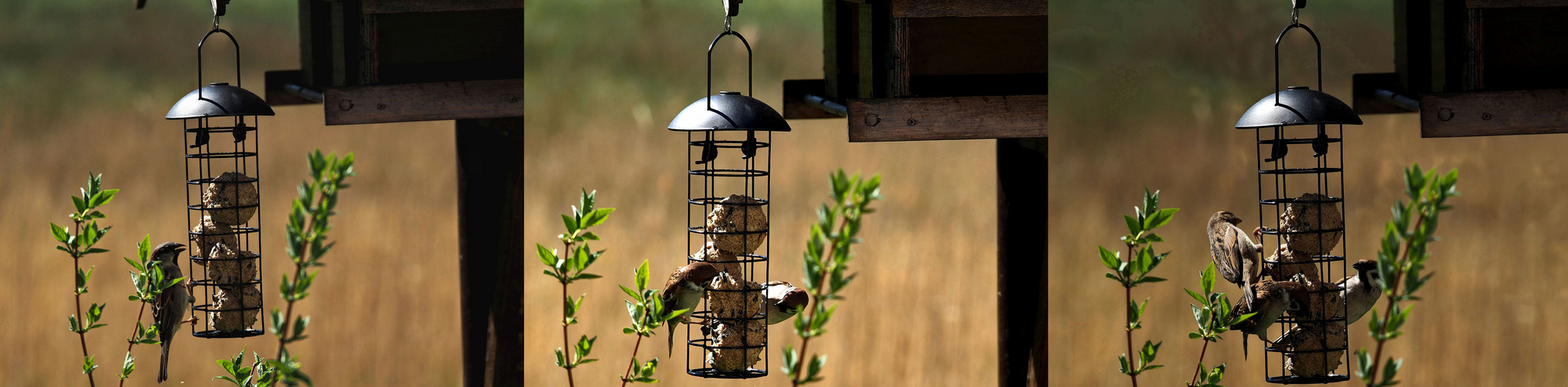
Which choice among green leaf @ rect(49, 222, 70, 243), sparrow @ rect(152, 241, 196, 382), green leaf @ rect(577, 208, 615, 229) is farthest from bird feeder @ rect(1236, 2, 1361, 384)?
green leaf @ rect(49, 222, 70, 243)

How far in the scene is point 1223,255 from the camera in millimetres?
2285

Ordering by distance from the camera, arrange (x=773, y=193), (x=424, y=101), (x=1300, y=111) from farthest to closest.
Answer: (x=773, y=193) → (x=424, y=101) → (x=1300, y=111)

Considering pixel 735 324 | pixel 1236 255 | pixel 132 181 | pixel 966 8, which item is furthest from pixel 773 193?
pixel 1236 255

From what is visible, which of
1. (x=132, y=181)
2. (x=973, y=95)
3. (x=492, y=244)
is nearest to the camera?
(x=973, y=95)

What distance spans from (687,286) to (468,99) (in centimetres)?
101

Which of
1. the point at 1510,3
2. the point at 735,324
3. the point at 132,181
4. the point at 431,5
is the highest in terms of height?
the point at 431,5

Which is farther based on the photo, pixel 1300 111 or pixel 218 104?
pixel 218 104

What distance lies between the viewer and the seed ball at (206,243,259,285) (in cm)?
286

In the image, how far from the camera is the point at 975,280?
174 inches

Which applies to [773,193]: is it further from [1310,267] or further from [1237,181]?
[1310,267]

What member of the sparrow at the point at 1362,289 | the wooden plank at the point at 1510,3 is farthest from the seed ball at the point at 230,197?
the wooden plank at the point at 1510,3

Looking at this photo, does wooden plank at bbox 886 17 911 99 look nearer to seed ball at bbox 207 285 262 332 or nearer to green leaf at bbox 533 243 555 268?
green leaf at bbox 533 243 555 268

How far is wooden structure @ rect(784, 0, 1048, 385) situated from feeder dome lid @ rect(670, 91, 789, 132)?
14.7 inches

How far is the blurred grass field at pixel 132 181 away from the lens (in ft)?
13.3
